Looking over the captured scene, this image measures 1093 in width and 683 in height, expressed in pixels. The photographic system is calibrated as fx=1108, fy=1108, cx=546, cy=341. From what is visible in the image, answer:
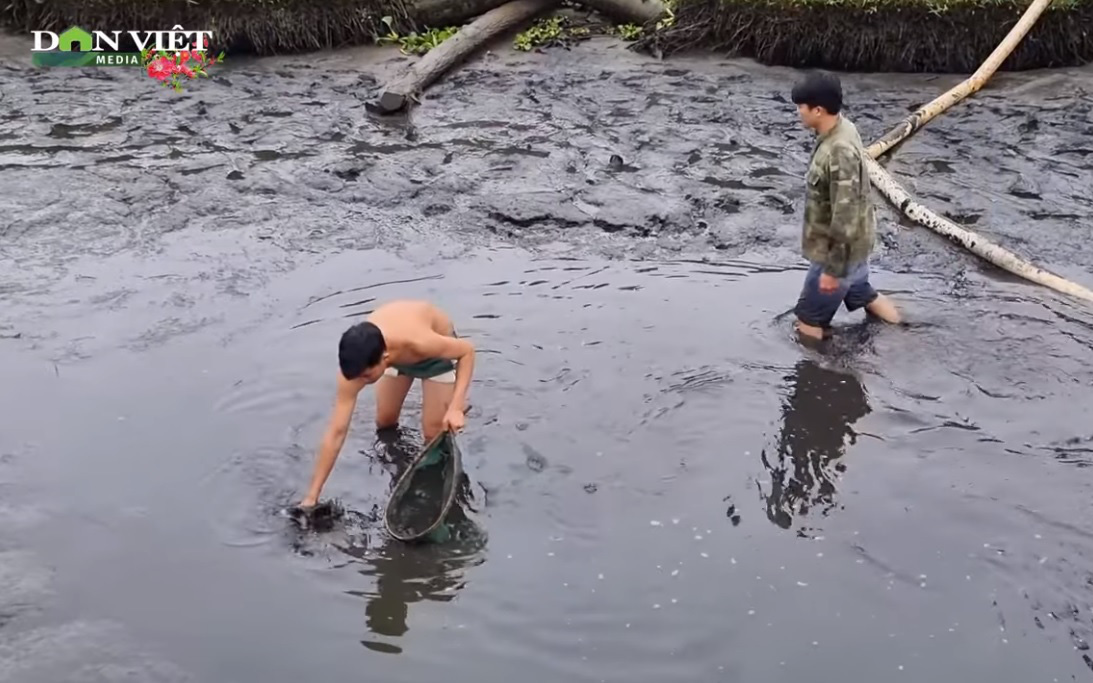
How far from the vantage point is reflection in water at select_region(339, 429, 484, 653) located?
494cm

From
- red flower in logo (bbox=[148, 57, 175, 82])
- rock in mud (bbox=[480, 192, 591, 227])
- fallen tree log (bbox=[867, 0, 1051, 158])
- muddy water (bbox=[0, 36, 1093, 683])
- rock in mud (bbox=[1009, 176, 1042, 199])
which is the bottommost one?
muddy water (bbox=[0, 36, 1093, 683])

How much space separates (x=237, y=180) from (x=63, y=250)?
1.90m

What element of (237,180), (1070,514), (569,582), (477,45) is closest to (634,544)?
(569,582)

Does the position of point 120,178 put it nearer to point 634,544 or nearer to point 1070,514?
point 634,544

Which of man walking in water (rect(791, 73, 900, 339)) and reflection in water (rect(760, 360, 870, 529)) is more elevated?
man walking in water (rect(791, 73, 900, 339))

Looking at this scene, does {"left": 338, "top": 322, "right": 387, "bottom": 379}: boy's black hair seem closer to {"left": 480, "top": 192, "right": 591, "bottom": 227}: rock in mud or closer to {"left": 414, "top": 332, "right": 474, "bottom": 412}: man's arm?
{"left": 414, "top": 332, "right": 474, "bottom": 412}: man's arm

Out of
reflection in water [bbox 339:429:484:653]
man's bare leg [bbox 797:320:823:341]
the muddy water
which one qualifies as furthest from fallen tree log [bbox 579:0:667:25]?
reflection in water [bbox 339:429:484:653]

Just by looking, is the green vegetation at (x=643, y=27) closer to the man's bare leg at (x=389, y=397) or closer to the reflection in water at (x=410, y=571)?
the man's bare leg at (x=389, y=397)

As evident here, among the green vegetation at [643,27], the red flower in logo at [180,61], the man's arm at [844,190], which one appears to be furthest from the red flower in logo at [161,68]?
the man's arm at [844,190]

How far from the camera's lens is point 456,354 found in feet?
18.6

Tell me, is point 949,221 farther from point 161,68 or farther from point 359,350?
point 161,68

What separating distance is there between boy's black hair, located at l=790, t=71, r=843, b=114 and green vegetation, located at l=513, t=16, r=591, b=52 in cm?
788

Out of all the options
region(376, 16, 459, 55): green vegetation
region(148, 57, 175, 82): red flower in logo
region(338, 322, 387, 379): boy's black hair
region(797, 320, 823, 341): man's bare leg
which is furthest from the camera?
region(376, 16, 459, 55): green vegetation

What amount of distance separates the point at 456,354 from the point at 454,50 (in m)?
8.19
